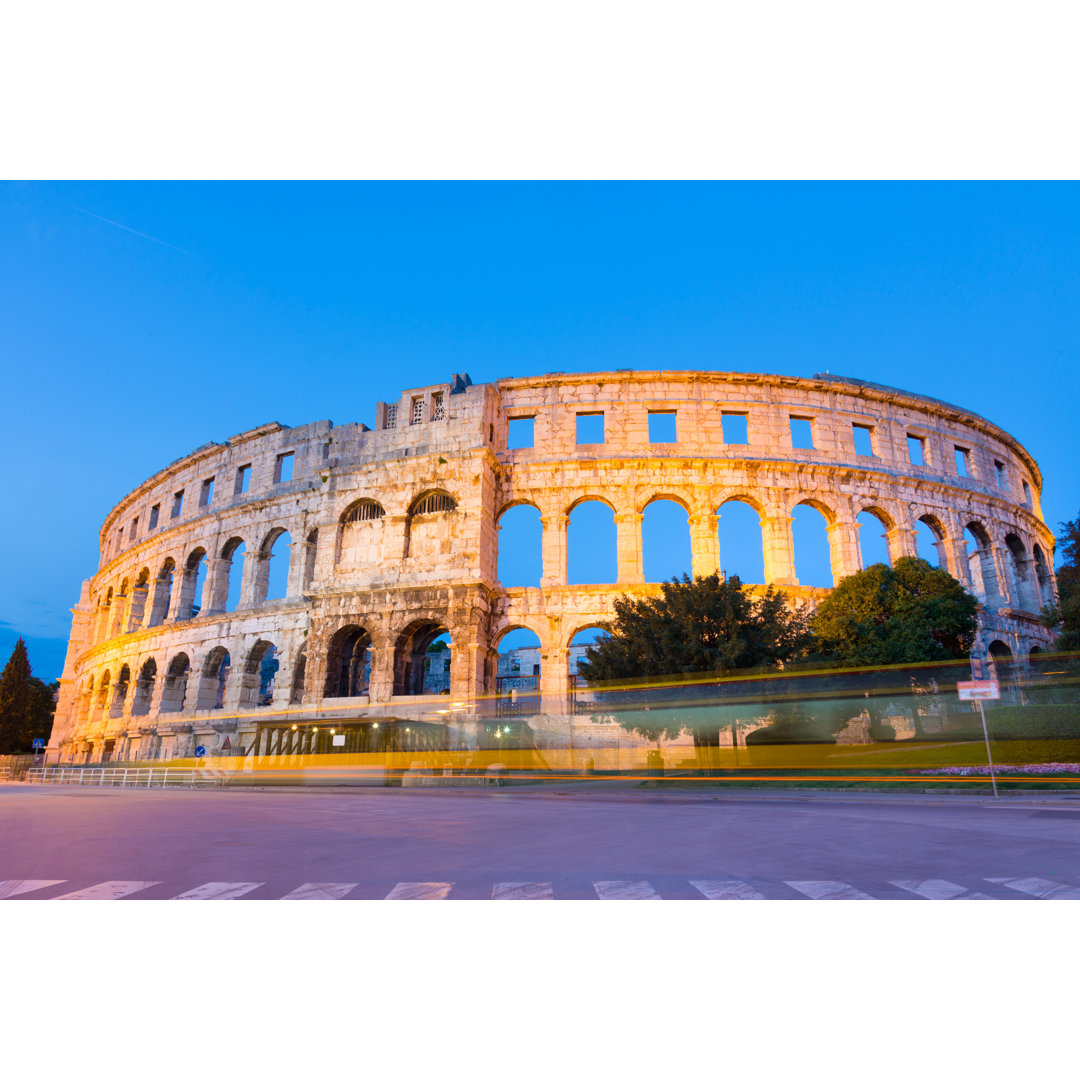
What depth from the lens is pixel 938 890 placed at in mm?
5188

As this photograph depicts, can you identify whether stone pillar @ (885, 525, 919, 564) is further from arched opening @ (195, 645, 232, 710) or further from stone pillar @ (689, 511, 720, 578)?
arched opening @ (195, 645, 232, 710)

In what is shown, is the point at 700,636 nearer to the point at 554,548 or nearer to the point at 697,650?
the point at 697,650

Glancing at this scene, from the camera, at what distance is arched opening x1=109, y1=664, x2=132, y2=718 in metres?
39.8

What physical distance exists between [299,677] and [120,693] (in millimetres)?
15193

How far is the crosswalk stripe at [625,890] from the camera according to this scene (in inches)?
200

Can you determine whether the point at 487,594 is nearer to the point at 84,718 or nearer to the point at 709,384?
the point at 709,384

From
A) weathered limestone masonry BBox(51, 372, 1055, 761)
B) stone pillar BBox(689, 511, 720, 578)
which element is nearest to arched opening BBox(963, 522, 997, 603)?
weathered limestone masonry BBox(51, 372, 1055, 761)

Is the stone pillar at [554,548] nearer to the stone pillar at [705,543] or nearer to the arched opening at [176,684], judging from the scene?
the stone pillar at [705,543]

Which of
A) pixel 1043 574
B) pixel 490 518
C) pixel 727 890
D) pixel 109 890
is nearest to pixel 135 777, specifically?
pixel 490 518

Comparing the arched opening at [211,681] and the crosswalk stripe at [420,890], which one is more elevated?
the arched opening at [211,681]

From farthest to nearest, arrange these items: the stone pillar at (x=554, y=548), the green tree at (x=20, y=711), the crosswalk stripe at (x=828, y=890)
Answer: the green tree at (x=20, y=711), the stone pillar at (x=554, y=548), the crosswalk stripe at (x=828, y=890)

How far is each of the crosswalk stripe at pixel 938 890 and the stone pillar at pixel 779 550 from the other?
81.5 ft

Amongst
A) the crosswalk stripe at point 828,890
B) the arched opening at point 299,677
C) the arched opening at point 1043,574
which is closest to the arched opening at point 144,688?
the arched opening at point 299,677

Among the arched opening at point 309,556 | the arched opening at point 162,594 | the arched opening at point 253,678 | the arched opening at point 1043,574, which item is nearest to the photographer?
the arched opening at point 253,678
